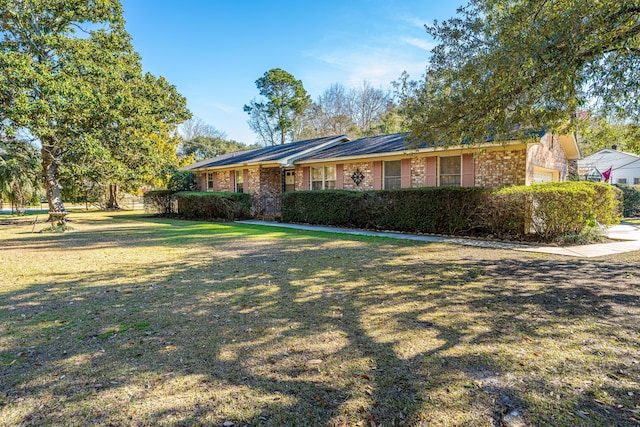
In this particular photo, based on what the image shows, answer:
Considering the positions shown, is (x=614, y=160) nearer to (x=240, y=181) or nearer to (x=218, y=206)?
(x=240, y=181)

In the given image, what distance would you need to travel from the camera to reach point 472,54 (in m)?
9.01

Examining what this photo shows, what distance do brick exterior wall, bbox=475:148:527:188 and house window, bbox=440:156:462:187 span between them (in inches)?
28.0

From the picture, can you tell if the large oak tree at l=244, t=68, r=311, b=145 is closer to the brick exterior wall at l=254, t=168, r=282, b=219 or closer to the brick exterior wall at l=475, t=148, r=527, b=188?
the brick exterior wall at l=254, t=168, r=282, b=219

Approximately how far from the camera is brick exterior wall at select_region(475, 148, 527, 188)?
468 inches

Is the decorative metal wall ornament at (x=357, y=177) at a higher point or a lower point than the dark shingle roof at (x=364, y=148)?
lower

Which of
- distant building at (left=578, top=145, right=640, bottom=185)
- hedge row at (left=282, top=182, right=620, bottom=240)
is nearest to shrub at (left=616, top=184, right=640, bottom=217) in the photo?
hedge row at (left=282, top=182, right=620, bottom=240)

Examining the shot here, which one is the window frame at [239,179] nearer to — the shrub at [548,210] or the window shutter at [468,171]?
the window shutter at [468,171]

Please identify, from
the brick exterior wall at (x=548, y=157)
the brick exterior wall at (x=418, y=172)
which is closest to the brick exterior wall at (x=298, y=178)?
the brick exterior wall at (x=418, y=172)

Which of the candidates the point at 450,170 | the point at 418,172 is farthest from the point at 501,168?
the point at 418,172

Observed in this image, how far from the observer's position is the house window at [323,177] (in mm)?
17516

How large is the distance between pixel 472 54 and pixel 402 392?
9040mm

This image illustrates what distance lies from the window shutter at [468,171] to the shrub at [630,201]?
1149 cm

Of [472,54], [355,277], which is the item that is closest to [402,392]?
[355,277]

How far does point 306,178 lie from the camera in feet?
60.7
